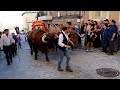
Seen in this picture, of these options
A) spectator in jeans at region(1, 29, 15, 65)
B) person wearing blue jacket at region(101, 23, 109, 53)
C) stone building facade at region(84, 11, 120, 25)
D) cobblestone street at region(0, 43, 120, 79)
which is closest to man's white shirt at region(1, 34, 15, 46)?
spectator in jeans at region(1, 29, 15, 65)

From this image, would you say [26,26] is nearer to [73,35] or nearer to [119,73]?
[73,35]

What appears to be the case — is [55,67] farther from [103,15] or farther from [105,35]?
[103,15]

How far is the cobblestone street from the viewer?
7.55m

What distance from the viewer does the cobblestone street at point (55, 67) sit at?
7.55m

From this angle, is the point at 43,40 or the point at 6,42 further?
the point at 43,40

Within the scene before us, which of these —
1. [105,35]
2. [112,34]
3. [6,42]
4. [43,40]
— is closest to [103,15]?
[105,35]

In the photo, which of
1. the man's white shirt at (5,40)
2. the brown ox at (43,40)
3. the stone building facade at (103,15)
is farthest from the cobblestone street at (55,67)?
the stone building facade at (103,15)

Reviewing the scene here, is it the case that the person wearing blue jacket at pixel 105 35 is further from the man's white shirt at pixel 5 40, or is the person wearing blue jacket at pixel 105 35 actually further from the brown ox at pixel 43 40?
the man's white shirt at pixel 5 40

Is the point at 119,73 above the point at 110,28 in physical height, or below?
below

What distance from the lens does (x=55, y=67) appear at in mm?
8695
